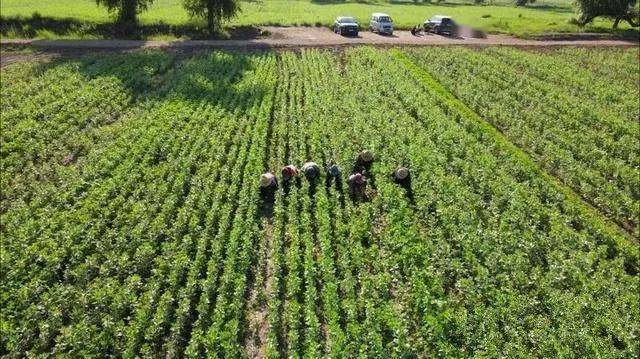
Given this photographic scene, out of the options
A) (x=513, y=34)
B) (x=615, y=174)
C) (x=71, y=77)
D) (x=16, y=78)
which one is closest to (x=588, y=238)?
(x=615, y=174)

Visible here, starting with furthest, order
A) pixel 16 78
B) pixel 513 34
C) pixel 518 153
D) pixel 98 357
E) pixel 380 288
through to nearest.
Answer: pixel 513 34 < pixel 16 78 < pixel 518 153 < pixel 380 288 < pixel 98 357

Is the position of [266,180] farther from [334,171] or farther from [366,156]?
[366,156]

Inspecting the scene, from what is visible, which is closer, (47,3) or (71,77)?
(71,77)

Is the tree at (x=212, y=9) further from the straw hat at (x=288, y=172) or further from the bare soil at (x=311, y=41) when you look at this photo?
the straw hat at (x=288, y=172)

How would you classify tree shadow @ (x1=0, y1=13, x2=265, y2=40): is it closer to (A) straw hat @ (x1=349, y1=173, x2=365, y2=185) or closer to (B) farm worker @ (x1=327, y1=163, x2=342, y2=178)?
(B) farm worker @ (x1=327, y1=163, x2=342, y2=178)

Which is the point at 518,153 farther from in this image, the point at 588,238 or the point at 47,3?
the point at 47,3

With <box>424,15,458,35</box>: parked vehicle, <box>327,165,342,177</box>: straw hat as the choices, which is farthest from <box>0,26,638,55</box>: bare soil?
<box>327,165,342,177</box>: straw hat
